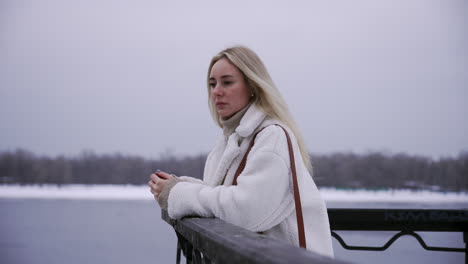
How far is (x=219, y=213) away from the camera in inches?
52.6

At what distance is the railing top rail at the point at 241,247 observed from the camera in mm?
622

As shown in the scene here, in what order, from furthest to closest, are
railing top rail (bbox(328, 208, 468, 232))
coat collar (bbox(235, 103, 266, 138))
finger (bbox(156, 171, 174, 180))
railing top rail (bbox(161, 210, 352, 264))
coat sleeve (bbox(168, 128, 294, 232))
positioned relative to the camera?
railing top rail (bbox(328, 208, 468, 232))
finger (bbox(156, 171, 174, 180))
coat collar (bbox(235, 103, 266, 138))
coat sleeve (bbox(168, 128, 294, 232))
railing top rail (bbox(161, 210, 352, 264))

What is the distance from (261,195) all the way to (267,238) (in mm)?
532

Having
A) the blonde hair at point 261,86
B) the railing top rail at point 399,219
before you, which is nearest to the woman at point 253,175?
the blonde hair at point 261,86

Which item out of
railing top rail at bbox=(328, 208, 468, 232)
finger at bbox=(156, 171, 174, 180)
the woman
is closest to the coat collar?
the woman

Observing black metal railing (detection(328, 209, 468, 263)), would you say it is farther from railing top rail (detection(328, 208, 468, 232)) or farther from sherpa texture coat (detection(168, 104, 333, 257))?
sherpa texture coat (detection(168, 104, 333, 257))

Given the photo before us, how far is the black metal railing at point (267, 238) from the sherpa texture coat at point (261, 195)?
97mm

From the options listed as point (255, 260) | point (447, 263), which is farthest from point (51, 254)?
point (255, 260)

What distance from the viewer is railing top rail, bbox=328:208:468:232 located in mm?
2557

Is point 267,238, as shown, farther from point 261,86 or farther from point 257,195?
point 261,86

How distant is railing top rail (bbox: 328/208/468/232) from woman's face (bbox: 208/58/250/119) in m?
1.27

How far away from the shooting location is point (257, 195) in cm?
131

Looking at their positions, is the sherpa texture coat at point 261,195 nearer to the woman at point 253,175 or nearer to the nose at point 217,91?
the woman at point 253,175

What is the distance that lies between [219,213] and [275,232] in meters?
0.20
